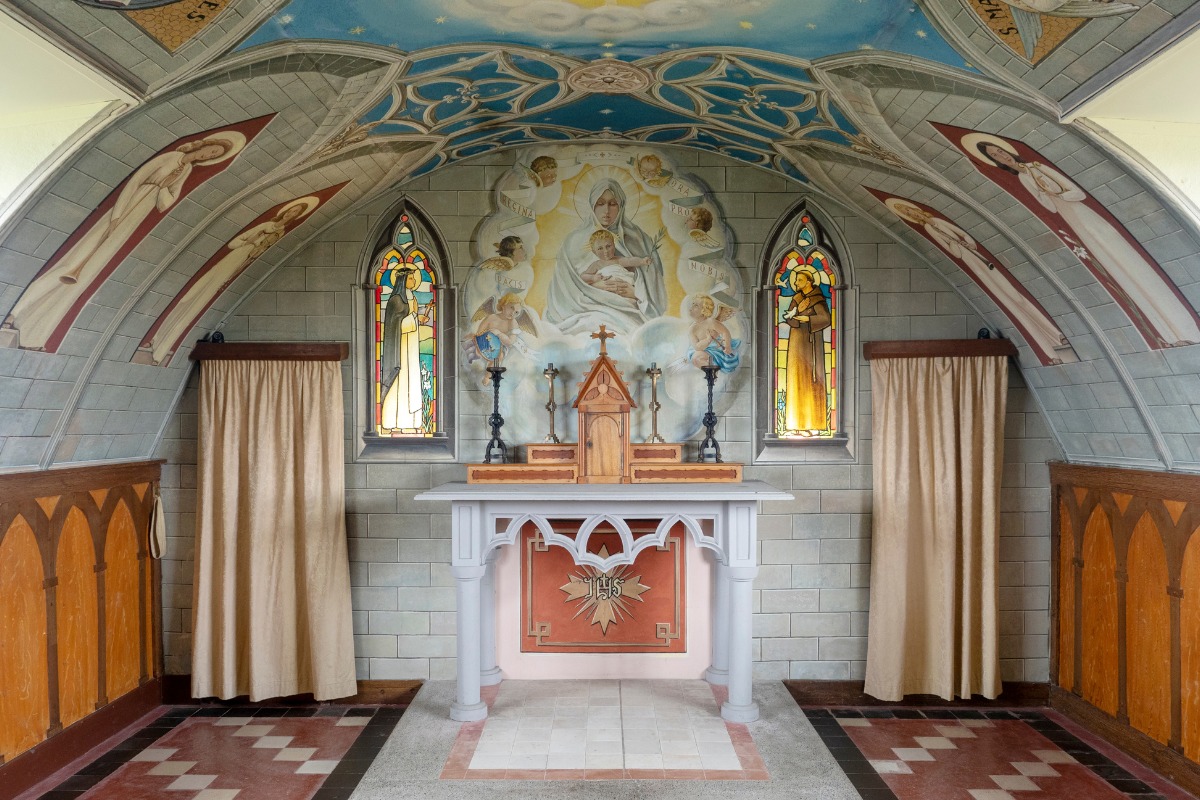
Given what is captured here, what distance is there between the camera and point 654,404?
6.11 metres

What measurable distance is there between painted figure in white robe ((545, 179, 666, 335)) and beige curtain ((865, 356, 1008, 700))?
5.88 ft

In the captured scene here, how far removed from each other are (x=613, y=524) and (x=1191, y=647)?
10.9 feet

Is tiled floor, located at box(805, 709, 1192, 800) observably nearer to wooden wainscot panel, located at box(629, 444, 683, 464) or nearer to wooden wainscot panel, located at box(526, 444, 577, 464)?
wooden wainscot panel, located at box(629, 444, 683, 464)

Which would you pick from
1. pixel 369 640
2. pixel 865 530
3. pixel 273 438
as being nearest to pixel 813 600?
pixel 865 530

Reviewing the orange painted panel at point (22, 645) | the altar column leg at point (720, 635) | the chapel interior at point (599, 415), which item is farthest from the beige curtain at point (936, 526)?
the orange painted panel at point (22, 645)

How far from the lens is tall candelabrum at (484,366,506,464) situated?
6012mm

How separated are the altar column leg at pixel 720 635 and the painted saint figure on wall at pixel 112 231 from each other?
13.4 feet

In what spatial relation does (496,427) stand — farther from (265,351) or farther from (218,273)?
(218,273)

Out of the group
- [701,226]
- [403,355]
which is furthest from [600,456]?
[701,226]

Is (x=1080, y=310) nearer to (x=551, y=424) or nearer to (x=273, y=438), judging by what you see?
(x=551, y=424)

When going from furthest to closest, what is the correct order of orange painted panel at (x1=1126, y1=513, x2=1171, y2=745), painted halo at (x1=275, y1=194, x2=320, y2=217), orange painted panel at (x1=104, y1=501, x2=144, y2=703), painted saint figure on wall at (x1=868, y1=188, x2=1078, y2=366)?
orange painted panel at (x1=104, y1=501, x2=144, y2=703) < painted halo at (x1=275, y1=194, x2=320, y2=217) < painted saint figure on wall at (x1=868, y1=188, x2=1078, y2=366) < orange painted panel at (x1=1126, y1=513, x2=1171, y2=745)

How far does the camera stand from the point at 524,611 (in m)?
6.28

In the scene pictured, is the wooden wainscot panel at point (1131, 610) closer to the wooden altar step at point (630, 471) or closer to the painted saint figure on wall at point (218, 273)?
the wooden altar step at point (630, 471)

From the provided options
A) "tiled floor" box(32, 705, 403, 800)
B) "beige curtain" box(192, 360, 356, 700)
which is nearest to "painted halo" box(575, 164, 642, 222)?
"beige curtain" box(192, 360, 356, 700)
